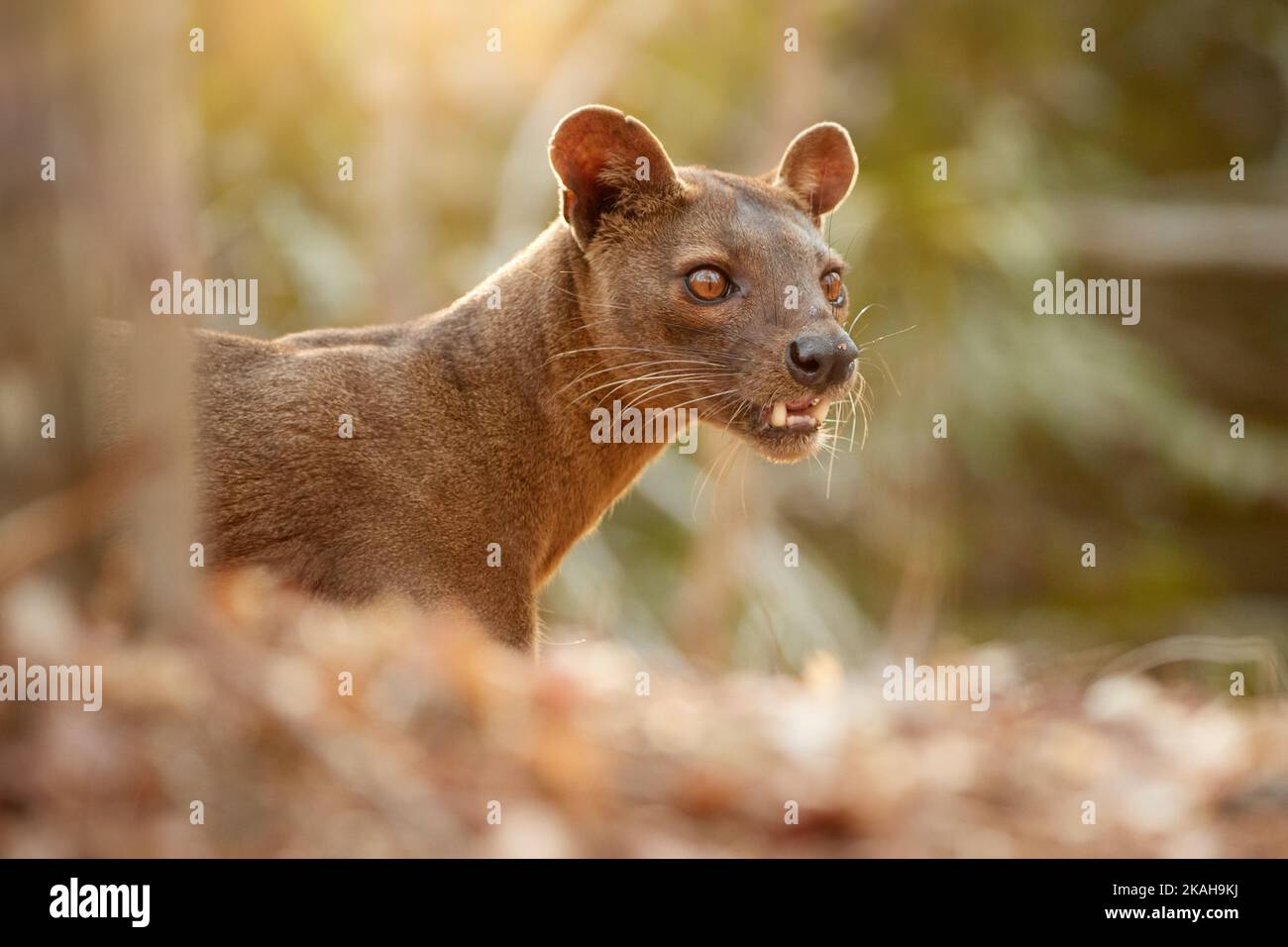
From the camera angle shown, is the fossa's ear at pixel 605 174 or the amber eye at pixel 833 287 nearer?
the fossa's ear at pixel 605 174

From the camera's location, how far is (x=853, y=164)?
660 centimetres

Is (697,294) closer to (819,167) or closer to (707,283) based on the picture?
(707,283)

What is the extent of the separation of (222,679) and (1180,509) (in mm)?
19664

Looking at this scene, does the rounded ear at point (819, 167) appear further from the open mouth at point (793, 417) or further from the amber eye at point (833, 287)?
the open mouth at point (793, 417)

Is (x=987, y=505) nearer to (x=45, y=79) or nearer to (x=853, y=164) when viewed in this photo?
(x=853, y=164)

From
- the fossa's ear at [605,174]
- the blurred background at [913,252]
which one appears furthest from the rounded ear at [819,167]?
the blurred background at [913,252]

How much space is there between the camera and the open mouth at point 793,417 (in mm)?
5613

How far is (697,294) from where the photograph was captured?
18.6 feet

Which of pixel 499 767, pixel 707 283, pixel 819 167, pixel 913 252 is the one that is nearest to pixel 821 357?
pixel 707 283

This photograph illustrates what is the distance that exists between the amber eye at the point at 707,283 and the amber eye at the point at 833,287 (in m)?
0.47

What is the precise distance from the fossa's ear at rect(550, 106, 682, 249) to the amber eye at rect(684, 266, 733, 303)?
1.26ft

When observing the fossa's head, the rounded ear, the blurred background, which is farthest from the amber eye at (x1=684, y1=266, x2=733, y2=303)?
the blurred background

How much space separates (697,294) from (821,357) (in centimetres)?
59

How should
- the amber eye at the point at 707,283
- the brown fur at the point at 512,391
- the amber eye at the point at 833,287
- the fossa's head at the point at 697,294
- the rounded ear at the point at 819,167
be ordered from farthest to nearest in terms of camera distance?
the rounded ear at the point at 819,167, the amber eye at the point at 833,287, the amber eye at the point at 707,283, the fossa's head at the point at 697,294, the brown fur at the point at 512,391
